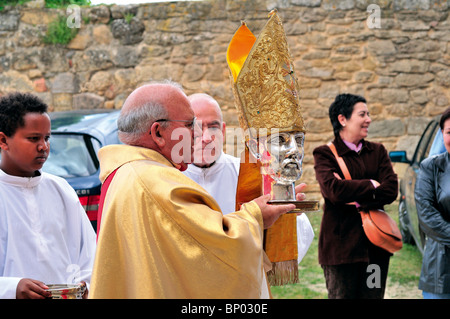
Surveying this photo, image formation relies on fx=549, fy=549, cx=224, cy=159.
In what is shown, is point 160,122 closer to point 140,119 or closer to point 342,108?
point 140,119

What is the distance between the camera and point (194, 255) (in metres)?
1.90

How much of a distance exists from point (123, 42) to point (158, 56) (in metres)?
0.64

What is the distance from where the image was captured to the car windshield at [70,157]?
4.84 metres

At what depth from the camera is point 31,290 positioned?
2.32m

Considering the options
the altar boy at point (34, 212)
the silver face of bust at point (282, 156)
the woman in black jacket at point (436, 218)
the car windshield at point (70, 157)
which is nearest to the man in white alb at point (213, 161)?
the silver face of bust at point (282, 156)

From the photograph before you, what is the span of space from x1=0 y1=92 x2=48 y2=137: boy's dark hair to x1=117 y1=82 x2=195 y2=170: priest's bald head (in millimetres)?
798

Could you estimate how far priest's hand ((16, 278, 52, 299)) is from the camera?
229 centimetres

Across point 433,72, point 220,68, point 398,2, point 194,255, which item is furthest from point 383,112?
point 194,255

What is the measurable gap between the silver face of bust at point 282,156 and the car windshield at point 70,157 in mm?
2735

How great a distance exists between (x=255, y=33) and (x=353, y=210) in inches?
216

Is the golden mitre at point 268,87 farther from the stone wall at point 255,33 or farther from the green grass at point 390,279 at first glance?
the stone wall at point 255,33

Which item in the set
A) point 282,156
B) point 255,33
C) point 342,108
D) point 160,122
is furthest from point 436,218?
point 255,33

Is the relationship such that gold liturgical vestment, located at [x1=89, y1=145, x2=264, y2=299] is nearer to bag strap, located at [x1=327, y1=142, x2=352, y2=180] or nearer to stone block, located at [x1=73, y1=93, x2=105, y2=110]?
bag strap, located at [x1=327, y1=142, x2=352, y2=180]

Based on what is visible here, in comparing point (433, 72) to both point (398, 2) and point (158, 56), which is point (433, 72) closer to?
point (398, 2)
